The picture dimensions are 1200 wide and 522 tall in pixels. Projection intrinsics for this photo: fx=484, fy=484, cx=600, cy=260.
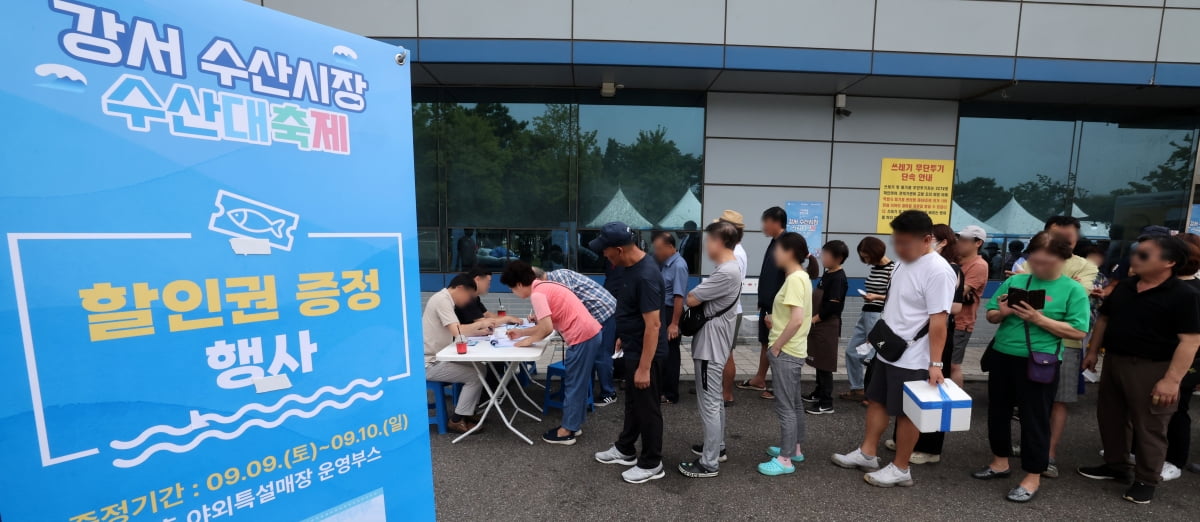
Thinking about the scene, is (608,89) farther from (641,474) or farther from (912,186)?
(641,474)

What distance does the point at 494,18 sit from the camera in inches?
248

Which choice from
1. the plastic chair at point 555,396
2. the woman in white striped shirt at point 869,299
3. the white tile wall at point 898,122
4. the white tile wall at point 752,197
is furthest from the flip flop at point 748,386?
the white tile wall at point 898,122

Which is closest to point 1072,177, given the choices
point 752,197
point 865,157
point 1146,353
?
point 865,157

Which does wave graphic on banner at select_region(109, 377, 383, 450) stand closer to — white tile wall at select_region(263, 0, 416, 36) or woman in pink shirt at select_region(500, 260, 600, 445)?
woman in pink shirt at select_region(500, 260, 600, 445)

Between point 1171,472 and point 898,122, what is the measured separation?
5.30 m

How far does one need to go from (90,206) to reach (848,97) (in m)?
8.24

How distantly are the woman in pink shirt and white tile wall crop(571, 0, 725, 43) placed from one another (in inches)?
153

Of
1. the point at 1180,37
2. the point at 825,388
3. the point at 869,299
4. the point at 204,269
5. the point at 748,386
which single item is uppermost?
the point at 1180,37

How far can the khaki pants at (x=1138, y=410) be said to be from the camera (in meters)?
3.04

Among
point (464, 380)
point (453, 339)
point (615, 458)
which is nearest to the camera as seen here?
point (615, 458)

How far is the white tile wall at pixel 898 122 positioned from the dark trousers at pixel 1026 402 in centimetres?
488

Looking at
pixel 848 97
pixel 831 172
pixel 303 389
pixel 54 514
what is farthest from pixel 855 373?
pixel 54 514

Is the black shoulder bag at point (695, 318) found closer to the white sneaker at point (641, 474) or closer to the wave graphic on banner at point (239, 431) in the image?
the white sneaker at point (641, 474)

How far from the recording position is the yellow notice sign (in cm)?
740
